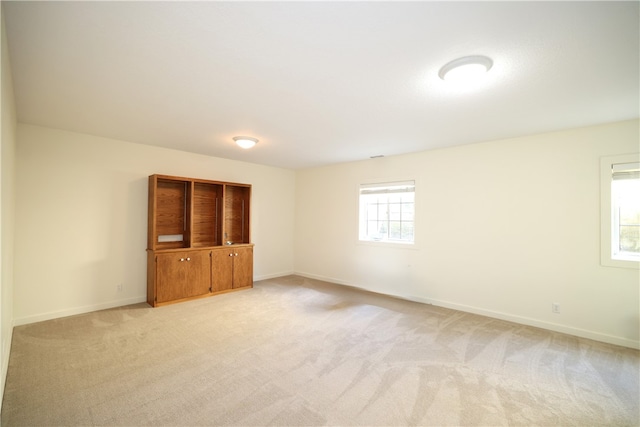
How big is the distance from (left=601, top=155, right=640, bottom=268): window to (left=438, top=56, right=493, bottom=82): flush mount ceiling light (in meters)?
2.34

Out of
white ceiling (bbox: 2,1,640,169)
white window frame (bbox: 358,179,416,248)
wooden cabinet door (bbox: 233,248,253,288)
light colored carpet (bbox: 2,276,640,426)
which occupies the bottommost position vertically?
light colored carpet (bbox: 2,276,640,426)

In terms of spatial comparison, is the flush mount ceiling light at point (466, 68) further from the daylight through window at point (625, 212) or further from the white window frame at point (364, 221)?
the white window frame at point (364, 221)

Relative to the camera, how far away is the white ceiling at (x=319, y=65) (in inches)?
61.0

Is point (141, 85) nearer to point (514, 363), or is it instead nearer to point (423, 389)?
point (423, 389)

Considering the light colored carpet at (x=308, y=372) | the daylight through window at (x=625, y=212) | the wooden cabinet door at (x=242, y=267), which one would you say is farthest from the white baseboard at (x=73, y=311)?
the daylight through window at (x=625, y=212)

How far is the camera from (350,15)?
5.06ft

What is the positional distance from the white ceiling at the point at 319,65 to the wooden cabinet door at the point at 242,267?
239cm

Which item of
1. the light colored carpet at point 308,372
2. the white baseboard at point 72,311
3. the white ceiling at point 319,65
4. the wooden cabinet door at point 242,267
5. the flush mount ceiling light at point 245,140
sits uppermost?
the white ceiling at point 319,65

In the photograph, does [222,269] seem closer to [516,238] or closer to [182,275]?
[182,275]

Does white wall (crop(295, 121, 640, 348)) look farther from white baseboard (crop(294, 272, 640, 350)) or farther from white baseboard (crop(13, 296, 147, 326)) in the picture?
white baseboard (crop(13, 296, 147, 326))

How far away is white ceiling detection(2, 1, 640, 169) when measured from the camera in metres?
1.55

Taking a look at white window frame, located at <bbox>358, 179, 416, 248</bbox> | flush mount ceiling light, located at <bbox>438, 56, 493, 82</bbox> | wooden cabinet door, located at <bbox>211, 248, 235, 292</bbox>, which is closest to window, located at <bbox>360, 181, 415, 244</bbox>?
white window frame, located at <bbox>358, 179, 416, 248</bbox>

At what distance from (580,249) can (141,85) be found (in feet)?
16.0

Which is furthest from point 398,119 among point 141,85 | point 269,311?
point 269,311
